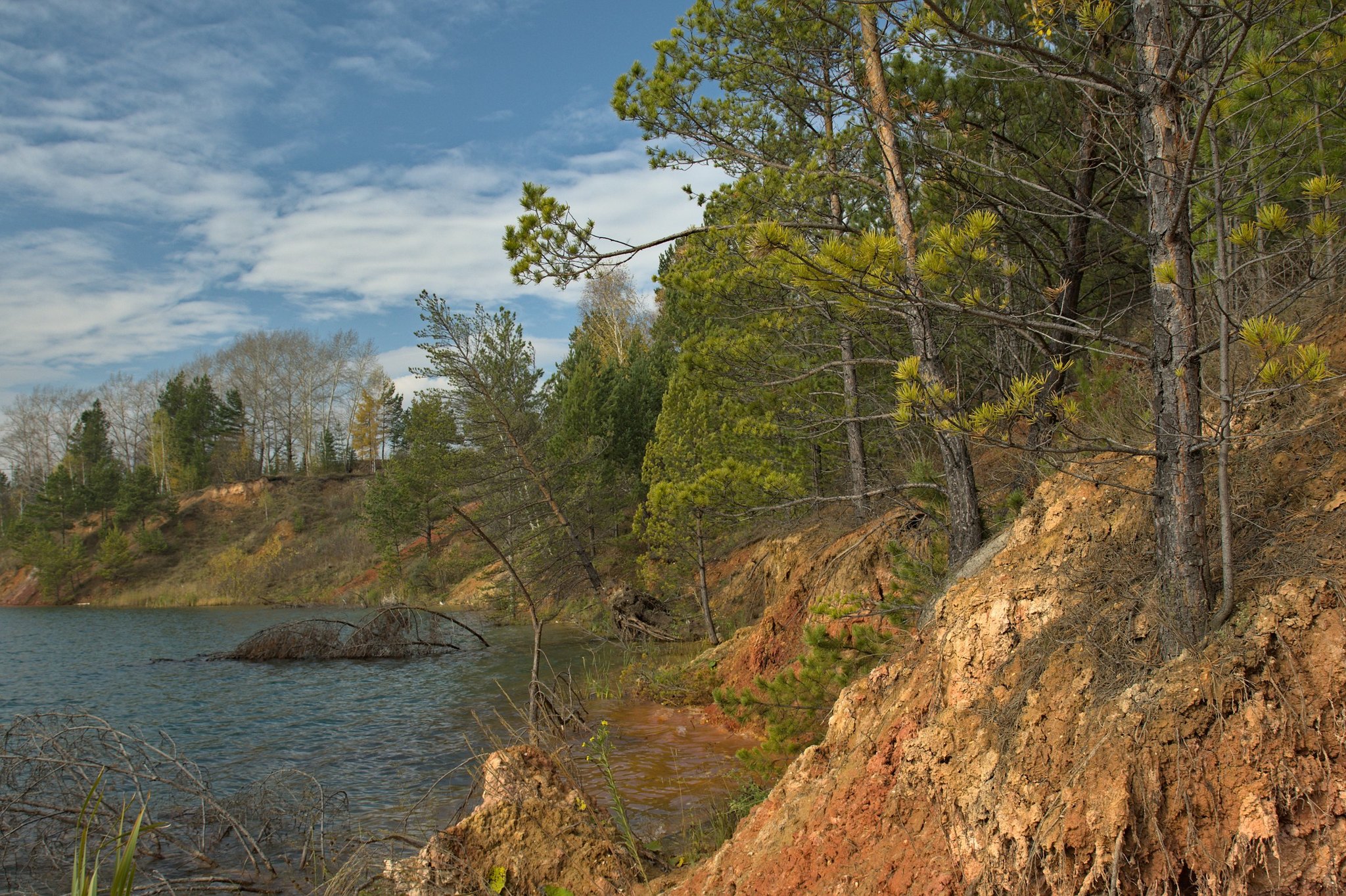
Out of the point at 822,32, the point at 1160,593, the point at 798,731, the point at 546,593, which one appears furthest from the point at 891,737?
the point at 546,593

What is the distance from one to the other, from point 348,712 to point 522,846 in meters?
10.5

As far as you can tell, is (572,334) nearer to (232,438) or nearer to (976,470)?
(976,470)

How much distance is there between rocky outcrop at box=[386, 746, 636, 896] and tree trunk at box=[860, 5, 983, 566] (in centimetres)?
359

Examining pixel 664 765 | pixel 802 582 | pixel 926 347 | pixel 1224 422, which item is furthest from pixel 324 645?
pixel 1224 422

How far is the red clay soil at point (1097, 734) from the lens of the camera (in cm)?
308

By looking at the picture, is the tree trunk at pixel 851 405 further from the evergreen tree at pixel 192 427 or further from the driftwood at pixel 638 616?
the evergreen tree at pixel 192 427

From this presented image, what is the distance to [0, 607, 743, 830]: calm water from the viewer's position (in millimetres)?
9180

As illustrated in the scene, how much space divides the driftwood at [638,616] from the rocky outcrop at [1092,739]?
42.6ft

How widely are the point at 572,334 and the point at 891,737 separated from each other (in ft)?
141

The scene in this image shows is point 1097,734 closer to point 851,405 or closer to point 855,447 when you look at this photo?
point 851,405

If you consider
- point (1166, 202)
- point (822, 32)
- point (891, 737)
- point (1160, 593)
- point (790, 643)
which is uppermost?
point (822, 32)

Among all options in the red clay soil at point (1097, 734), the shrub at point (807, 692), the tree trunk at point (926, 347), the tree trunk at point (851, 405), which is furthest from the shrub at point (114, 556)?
the red clay soil at point (1097, 734)

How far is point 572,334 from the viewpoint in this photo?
151 ft

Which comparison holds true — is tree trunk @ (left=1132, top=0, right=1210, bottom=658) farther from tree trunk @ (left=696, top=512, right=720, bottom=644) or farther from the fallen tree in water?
the fallen tree in water
